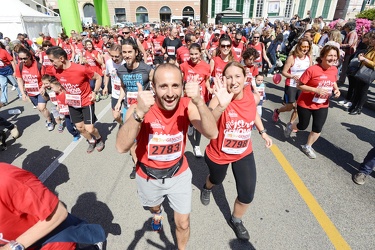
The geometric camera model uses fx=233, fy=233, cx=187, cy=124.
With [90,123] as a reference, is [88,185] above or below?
below

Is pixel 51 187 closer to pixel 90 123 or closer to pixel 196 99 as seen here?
pixel 90 123

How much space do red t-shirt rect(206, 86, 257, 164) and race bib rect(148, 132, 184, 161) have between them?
59 cm

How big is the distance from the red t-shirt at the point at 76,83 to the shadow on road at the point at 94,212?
6.05 ft

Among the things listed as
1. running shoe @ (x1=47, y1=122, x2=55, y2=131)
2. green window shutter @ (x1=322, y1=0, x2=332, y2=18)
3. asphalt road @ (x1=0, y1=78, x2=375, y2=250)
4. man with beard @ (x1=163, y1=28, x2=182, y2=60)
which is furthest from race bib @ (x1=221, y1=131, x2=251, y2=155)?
green window shutter @ (x1=322, y1=0, x2=332, y2=18)

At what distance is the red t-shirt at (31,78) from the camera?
221 inches

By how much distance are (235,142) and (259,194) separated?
1.29 meters

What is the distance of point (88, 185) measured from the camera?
12.1ft

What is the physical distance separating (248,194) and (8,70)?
356 inches

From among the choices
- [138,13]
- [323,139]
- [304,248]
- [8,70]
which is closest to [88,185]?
[304,248]

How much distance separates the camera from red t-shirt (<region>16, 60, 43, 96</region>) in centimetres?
562

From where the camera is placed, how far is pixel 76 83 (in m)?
4.32

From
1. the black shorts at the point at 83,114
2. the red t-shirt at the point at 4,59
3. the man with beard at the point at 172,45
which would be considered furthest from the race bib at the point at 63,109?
the man with beard at the point at 172,45

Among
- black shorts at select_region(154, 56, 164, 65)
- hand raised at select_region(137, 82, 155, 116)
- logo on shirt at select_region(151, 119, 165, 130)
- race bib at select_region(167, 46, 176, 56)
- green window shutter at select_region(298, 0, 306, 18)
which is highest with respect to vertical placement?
green window shutter at select_region(298, 0, 306, 18)

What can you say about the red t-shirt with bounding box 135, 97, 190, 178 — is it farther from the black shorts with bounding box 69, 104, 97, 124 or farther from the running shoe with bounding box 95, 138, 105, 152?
the running shoe with bounding box 95, 138, 105, 152
